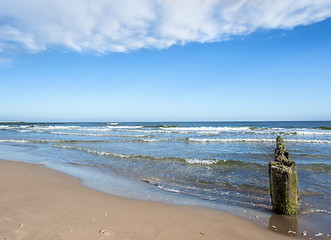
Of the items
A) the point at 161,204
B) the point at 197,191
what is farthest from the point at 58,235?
the point at 197,191

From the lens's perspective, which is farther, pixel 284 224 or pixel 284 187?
pixel 284 187

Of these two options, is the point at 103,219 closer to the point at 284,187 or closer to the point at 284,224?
the point at 284,224

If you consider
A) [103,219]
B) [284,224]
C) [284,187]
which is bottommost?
[284,224]

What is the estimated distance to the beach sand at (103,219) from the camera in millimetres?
3486

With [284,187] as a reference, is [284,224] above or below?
below

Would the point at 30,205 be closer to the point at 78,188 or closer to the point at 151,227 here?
the point at 78,188

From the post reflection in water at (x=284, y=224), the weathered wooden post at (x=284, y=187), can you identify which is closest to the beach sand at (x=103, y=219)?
the post reflection in water at (x=284, y=224)

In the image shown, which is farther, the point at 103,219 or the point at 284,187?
the point at 284,187

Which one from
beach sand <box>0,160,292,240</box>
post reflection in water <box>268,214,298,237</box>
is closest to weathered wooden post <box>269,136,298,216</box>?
post reflection in water <box>268,214,298,237</box>

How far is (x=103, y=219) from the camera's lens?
13.2 ft

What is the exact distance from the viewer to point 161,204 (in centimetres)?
493

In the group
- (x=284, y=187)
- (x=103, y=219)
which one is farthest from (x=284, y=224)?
(x=103, y=219)

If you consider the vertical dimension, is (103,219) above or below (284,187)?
below

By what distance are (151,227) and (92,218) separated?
118 cm
